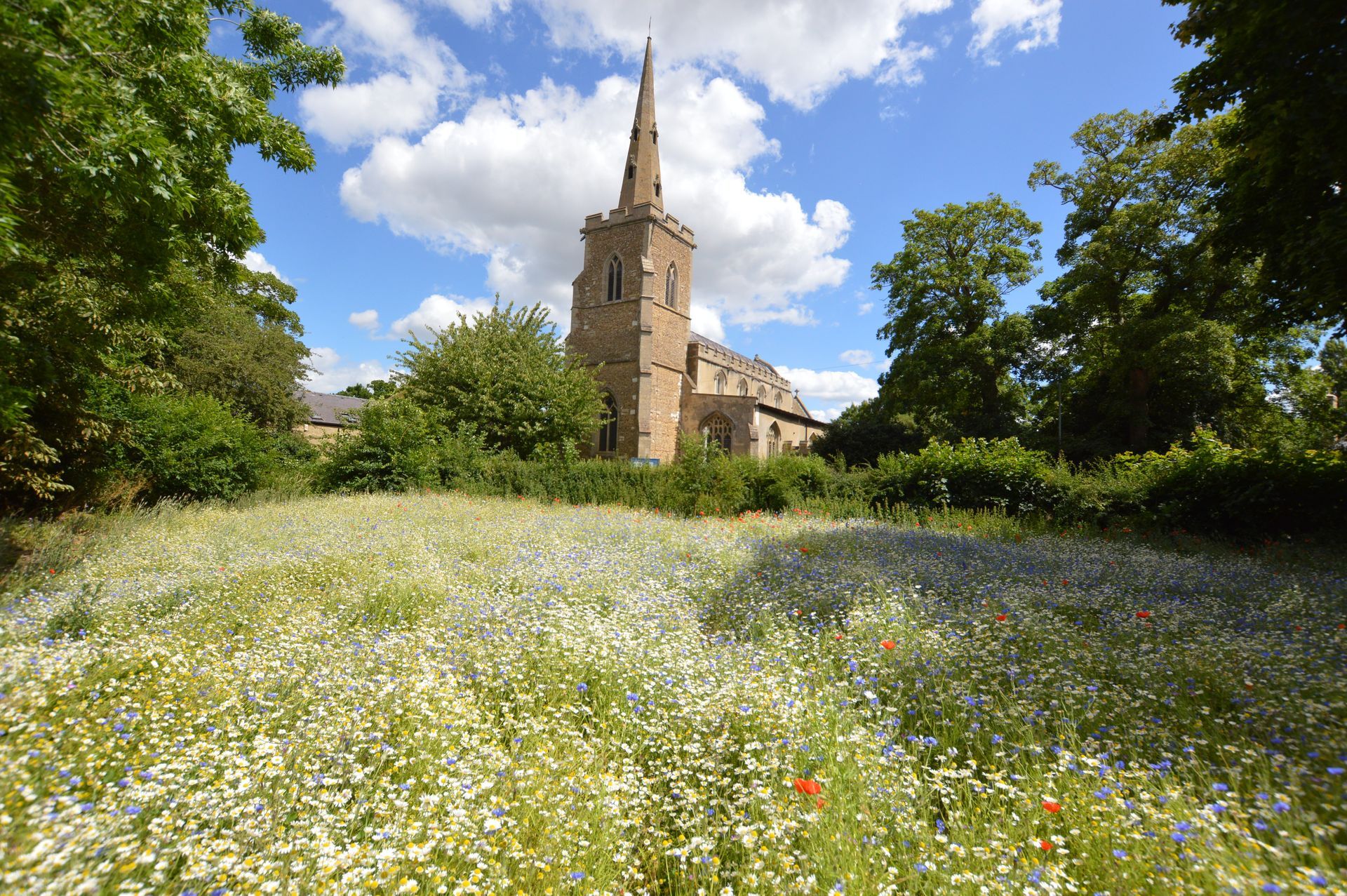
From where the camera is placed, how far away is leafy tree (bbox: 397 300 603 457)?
21.5 meters

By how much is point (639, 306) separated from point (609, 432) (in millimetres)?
6721

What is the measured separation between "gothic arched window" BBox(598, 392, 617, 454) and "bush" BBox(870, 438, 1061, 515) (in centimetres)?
1831

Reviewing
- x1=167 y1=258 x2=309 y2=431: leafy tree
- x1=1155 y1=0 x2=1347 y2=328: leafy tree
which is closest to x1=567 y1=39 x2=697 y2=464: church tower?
x1=167 y1=258 x2=309 y2=431: leafy tree

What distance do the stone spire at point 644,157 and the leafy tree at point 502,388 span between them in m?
13.4

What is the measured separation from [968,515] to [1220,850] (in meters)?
10.5

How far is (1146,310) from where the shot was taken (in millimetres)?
19344

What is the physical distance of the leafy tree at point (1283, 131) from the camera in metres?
5.14

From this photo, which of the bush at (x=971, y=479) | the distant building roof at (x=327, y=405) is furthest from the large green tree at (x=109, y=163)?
the distant building roof at (x=327, y=405)

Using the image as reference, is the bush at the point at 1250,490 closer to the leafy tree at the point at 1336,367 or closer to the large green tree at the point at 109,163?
the large green tree at the point at 109,163

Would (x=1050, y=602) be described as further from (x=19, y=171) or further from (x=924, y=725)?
(x=19, y=171)

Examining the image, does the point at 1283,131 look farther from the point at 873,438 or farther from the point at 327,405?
the point at 327,405

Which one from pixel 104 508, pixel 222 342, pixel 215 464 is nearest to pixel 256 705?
pixel 104 508

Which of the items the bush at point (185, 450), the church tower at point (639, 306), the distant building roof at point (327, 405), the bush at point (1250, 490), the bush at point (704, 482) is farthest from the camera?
the distant building roof at point (327, 405)

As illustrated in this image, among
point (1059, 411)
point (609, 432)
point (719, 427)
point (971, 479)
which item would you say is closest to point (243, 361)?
point (609, 432)
